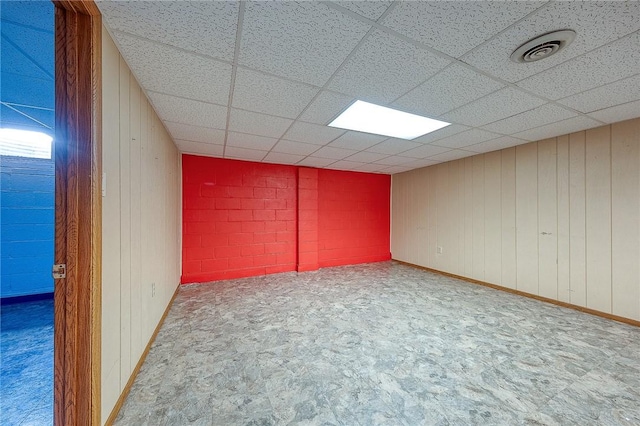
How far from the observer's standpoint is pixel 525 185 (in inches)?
143

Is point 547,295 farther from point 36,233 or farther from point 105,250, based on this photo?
point 36,233

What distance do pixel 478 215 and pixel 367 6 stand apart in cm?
424

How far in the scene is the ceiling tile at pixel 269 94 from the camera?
182cm

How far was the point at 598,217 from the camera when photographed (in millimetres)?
2959

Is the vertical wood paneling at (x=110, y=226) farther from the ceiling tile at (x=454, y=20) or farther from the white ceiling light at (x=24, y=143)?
the white ceiling light at (x=24, y=143)

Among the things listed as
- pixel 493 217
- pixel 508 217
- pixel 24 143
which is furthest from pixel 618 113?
pixel 24 143

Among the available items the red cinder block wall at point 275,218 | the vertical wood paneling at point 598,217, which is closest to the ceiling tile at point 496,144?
the vertical wood paneling at point 598,217

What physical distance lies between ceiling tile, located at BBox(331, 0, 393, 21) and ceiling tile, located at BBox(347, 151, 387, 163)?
2.81m

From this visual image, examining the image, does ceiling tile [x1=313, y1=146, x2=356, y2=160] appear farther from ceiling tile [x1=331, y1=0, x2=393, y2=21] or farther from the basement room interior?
ceiling tile [x1=331, y1=0, x2=393, y2=21]

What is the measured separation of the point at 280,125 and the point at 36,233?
13.4ft

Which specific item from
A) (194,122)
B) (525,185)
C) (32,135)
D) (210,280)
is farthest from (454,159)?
(32,135)

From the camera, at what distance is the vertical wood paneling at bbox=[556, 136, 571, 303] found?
3219mm

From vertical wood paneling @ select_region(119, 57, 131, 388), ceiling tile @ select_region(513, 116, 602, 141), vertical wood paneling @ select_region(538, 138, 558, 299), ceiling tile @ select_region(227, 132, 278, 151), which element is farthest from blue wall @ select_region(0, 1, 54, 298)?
vertical wood paneling @ select_region(538, 138, 558, 299)

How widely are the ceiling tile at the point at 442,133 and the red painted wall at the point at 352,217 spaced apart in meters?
2.44
